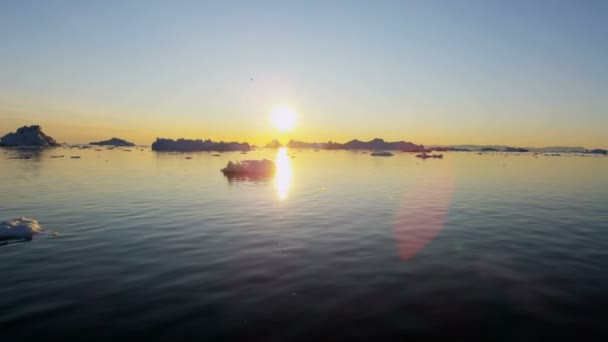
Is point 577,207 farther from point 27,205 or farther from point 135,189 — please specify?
point 27,205

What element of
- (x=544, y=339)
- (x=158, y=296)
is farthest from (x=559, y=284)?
(x=158, y=296)

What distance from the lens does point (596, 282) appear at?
32.2ft

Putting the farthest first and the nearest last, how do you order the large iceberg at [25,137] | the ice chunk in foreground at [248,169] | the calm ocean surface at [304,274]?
the large iceberg at [25,137] < the ice chunk in foreground at [248,169] < the calm ocean surface at [304,274]

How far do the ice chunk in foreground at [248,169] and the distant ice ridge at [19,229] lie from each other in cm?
2920

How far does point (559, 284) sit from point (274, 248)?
29.1 feet

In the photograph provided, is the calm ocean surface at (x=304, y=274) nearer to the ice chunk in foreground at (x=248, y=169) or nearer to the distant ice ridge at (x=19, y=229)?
the distant ice ridge at (x=19, y=229)

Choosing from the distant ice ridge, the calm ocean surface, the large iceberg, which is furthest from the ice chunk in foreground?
the large iceberg

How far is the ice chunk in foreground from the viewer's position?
4422 centimetres

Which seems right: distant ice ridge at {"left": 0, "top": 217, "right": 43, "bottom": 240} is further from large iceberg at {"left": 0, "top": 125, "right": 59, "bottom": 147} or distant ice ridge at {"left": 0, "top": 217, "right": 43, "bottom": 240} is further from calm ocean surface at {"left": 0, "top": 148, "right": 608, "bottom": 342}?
large iceberg at {"left": 0, "top": 125, "right": 59, "bottom": 147}

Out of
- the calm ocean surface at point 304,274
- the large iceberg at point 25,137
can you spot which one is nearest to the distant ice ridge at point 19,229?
the calm ocean surface at point 304,274

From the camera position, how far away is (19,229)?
47.0 feet

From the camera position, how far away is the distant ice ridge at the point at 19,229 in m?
13.9

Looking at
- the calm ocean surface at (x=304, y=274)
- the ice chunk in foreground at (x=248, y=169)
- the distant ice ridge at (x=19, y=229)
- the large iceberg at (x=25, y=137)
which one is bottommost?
the calm ocean surface at (x=304, y=274)

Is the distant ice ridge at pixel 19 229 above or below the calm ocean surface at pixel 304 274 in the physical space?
above
